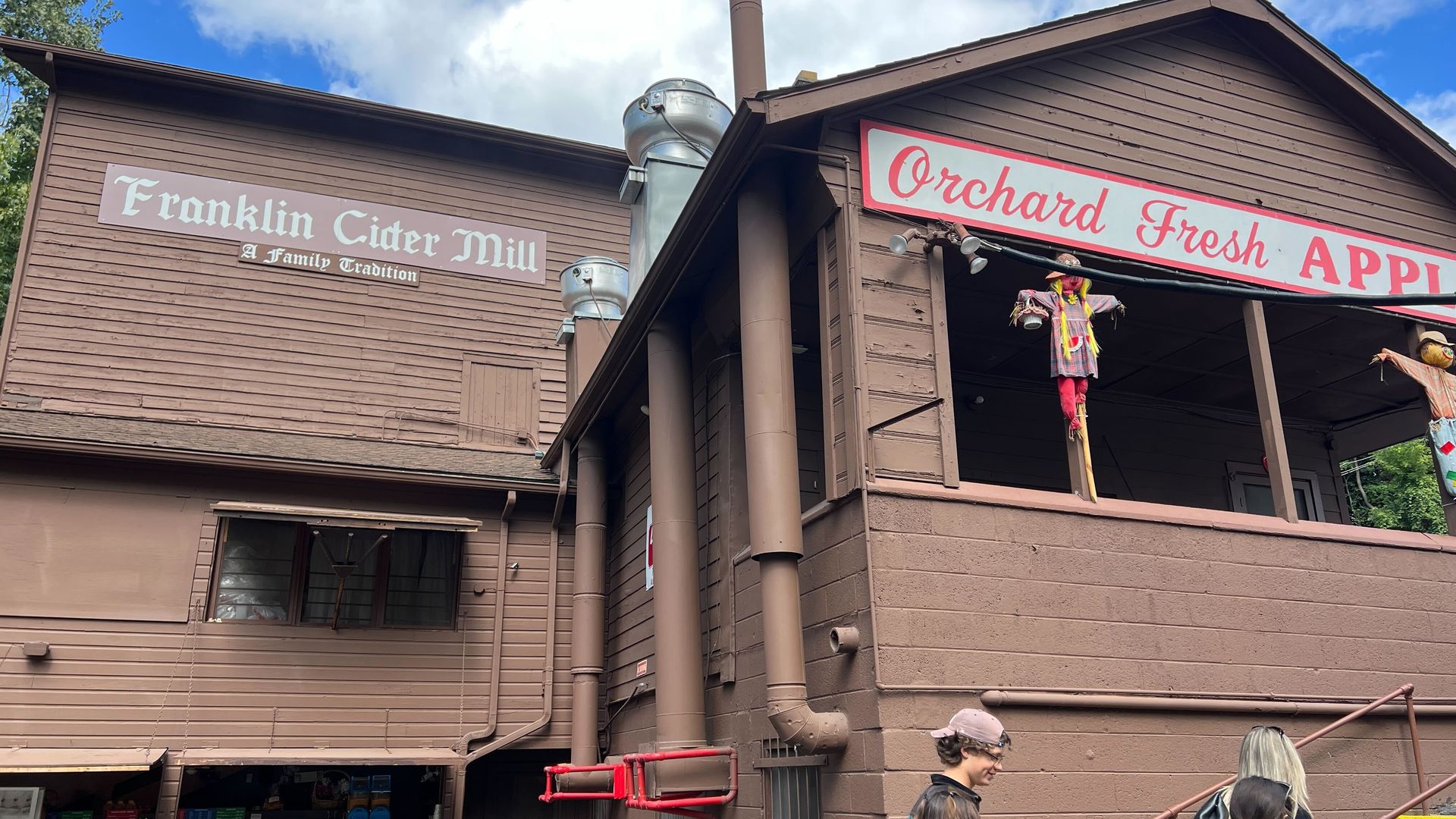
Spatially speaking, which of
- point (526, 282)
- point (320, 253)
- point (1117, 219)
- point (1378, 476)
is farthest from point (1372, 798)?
point (1378, 476)

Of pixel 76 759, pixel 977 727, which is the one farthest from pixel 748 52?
pixel 76 759

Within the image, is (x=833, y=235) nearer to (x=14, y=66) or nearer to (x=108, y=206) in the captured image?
(x=108, y=206)

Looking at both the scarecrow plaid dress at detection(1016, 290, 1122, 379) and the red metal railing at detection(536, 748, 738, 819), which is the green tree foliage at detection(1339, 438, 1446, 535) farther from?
the red metal railing at detection(536, 748, 738, 819)

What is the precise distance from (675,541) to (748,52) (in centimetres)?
444

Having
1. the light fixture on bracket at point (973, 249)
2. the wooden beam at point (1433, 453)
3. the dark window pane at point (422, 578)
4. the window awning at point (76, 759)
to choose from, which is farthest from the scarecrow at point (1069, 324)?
the window awning at point (76, 759)

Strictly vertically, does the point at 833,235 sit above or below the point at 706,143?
below

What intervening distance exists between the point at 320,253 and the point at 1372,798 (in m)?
13.3

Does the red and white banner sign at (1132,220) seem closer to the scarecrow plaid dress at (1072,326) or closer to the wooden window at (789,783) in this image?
the scarecrow plaid dress at (1072,326)

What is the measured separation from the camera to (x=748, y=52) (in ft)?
33.3

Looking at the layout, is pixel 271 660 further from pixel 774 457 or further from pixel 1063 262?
pixel 1063 262

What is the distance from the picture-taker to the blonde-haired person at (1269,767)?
4.02 metres

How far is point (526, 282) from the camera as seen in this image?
16.1m

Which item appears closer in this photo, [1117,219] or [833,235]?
[833,235]

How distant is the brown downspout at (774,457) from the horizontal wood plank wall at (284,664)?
6.12 metres
